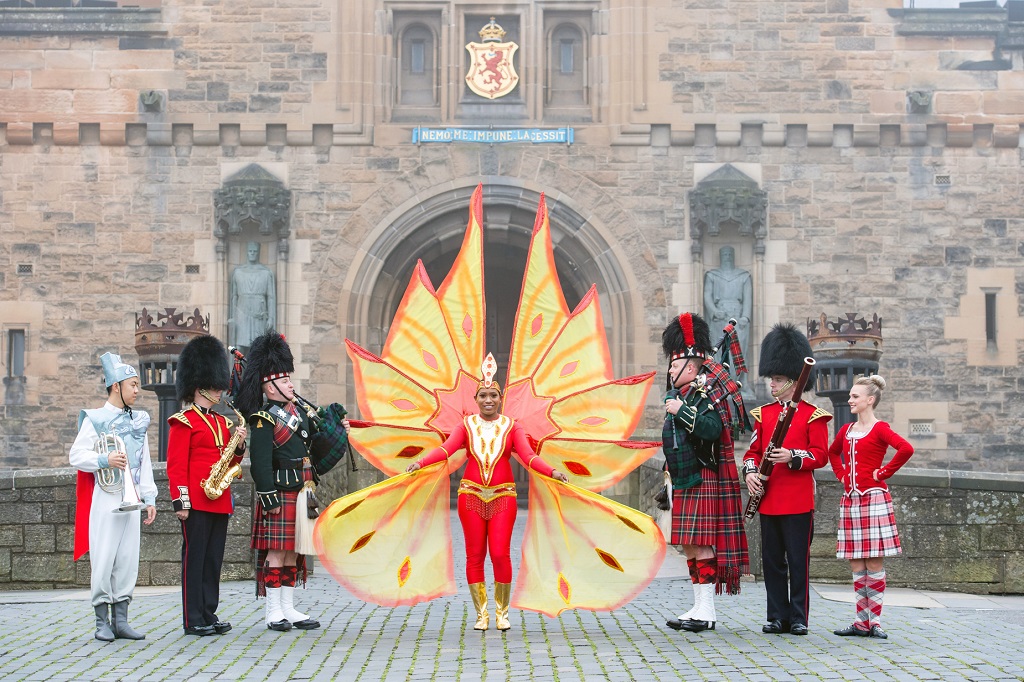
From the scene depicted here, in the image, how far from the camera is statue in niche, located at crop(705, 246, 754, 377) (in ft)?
63.5

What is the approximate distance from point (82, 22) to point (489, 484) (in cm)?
1331

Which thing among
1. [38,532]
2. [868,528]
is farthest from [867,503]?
[38,532]

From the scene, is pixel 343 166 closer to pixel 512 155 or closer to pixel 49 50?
pixel 512 155

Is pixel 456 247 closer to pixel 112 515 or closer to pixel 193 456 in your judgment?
pixel 193 456

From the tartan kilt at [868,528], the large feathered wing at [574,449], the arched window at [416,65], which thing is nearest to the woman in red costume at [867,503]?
the tartan kilt at [868,528]

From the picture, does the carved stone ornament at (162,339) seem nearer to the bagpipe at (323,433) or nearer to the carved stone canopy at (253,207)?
the carved stone canopy at (253,207)

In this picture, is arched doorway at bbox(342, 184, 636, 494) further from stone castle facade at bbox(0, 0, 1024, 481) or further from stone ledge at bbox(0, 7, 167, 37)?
stone ledge at bbox(0, 7, 167, 37)

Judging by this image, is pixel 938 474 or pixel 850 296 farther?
pixel 850 296

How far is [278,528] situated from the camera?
8.80 m

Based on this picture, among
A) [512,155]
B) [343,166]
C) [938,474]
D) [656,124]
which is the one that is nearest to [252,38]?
[343,166]

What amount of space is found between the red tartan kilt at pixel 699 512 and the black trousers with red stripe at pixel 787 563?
29cm

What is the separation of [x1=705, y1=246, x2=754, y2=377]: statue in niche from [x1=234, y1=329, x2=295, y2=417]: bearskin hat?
35.9ft

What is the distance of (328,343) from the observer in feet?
63.7

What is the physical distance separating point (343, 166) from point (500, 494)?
11.5 m
